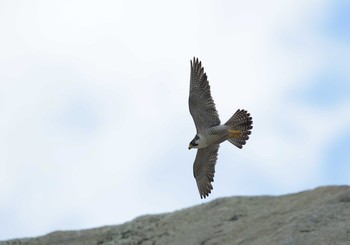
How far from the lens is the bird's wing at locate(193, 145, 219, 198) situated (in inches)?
771

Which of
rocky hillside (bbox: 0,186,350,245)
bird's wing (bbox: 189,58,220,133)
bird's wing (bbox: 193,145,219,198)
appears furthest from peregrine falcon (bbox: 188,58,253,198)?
rocky hillside (bbox: 0,186,350,245)

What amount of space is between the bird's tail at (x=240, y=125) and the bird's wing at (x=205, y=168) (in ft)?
4.96

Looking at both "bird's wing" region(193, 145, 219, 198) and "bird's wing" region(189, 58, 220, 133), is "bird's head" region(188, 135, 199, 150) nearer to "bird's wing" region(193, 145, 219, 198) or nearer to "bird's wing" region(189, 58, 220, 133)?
"bird's wing" region(189, 58, 220, 133)

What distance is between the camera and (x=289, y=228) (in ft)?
67.9

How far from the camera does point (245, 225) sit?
877 inches

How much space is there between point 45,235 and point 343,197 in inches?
307

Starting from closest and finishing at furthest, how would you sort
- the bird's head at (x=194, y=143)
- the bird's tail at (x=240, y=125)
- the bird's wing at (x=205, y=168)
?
the bird's tail at (x=240, y=125) < the bird's head at (x=194, y=143) < the bird's wing at (x=205, y=168)

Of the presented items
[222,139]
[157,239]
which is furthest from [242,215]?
[222,139]

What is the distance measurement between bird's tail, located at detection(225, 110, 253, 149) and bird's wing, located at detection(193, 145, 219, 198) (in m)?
1.51

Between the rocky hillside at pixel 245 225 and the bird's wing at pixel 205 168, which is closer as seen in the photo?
the bird's wing at pixel 205 168

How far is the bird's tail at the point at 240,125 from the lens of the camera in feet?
59.0

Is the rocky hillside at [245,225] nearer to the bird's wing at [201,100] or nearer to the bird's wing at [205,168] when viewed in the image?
the bird's wing at [205,168]

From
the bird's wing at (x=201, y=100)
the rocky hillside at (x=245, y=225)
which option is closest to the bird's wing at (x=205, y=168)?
the bird's wing at (x=201, y=100)

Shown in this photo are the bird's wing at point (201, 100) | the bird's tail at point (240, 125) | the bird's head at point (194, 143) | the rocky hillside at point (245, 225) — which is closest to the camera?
the bird's tail at point (240, 125)
